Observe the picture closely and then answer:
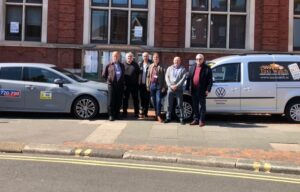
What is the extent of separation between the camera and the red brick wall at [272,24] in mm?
19984

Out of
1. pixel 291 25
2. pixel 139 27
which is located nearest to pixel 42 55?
pixel 139 27

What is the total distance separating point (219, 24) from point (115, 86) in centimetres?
718

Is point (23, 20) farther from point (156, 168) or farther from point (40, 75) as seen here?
point (156, 168)

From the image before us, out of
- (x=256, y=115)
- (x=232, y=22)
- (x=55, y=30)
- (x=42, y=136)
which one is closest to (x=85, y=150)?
(x=42, y=136)

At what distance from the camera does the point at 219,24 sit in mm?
20625

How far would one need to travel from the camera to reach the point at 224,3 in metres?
20.6

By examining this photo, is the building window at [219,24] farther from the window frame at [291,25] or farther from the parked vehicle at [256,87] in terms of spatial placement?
the parked vehicle at [256,87]

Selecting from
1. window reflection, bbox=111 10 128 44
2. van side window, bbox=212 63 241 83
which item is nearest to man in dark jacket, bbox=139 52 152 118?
van side window, bbox=212 63 241 83

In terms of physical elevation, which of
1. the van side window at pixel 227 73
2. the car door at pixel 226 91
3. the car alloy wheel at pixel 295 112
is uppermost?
the van side window at pixel 227 73

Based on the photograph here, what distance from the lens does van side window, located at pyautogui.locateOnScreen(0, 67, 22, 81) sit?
15117mm

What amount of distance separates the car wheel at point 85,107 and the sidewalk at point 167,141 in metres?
0.40

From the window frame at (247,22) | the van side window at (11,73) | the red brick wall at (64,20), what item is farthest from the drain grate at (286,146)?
the red brick wall at (64,20)

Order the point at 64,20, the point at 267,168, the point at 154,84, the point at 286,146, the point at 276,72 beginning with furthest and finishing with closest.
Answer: the point at 64,20
the point at 276,72
the point at 154,84
the point at 286,146
the point at 267,168

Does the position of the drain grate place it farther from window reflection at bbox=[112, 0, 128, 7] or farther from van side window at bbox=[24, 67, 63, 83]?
window reflection at bbox=[112, 0, 128, 7]
